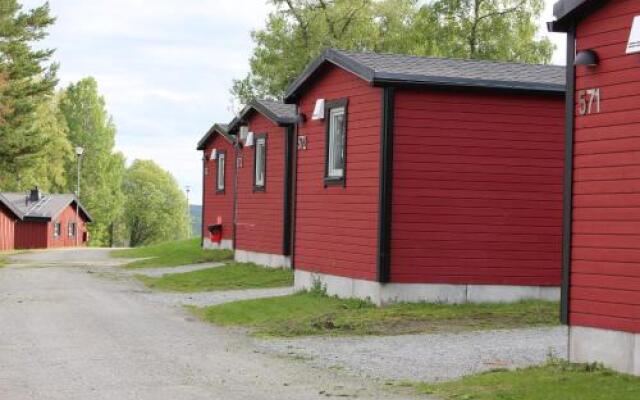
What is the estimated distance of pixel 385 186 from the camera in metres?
17.2

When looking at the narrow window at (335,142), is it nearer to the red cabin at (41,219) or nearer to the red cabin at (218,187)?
the red cabin at (218,187)

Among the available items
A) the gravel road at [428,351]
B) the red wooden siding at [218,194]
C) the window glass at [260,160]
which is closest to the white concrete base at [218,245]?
the red wooden siding at [218,194]

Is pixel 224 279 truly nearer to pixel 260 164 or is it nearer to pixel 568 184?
pixel 260 164

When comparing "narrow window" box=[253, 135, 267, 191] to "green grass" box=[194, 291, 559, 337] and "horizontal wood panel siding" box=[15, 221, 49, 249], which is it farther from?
"horizontal wood panel siding" box=[15, 221, 49, 249]

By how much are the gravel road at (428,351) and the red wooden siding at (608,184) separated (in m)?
1.17

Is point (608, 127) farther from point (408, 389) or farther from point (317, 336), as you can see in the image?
point (317, 336)

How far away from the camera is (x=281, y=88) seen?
183ft

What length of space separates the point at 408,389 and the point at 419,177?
7.57 metres

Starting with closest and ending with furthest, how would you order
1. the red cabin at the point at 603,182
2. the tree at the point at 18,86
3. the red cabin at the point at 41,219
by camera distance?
the red cabin at the point at 603,182 < the tree at the point at 18,86 < the red cabin at the point at 41,219

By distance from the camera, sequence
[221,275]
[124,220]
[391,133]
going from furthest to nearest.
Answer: [124,220]
[221,275]
[391,133]

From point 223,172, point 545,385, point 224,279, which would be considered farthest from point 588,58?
point 223,172

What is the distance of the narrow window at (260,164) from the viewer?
28.6 m

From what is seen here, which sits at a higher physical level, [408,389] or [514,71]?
[514,71]

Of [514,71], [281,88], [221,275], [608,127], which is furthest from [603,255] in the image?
[281,88]
